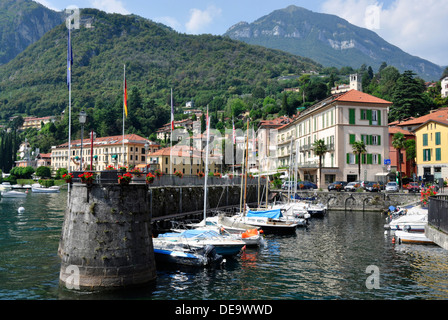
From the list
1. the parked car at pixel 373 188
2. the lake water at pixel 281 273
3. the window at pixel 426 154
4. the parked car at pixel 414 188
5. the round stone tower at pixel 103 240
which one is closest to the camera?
the round stone tower at pixel 103 240

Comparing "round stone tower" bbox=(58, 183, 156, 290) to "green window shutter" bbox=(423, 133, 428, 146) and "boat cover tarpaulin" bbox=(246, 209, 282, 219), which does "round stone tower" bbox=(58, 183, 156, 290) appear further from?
"green window shutter" bbox=(423, 133, 428, 146)

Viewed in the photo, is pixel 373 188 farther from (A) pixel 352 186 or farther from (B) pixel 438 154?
(B) pixel 438 154

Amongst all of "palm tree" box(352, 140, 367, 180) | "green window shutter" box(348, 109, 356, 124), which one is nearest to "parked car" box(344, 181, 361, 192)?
"palm tree" box(352, 140, 367, 180)

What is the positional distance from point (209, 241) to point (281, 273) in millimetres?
5561

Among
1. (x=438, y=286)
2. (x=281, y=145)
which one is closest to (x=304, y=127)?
(x=281, y=145)

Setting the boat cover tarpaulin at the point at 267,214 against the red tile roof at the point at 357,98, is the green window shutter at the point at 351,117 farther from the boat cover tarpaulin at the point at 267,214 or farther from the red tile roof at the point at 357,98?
the boat cover tarpaulin at the point at 267,214

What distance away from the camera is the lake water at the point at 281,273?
59.4 feet

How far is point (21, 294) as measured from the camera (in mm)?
17250

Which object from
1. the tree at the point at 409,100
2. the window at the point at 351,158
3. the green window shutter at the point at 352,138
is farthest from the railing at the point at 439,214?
the tree at the point at 409,100

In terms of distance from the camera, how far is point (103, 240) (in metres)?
16.5

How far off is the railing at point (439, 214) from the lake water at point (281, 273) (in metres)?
5.75

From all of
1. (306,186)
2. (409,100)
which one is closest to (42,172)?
(306,186)

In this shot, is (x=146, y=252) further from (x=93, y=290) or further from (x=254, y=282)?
(x=254, y=282)
